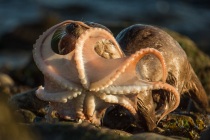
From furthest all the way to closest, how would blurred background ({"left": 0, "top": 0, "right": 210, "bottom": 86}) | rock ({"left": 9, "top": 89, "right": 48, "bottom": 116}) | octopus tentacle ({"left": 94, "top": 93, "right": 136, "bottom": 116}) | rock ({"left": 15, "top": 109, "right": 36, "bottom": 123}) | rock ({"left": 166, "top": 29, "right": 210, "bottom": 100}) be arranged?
blurred background ({"left": 0, "top": 0, "right": 210, "bottom": 86}) < rock ({"left": 166, "top": 29, "right": 210, "bottom": 100}) < rock ({"left": 9, "top": 89, "right": 48, "bottom": 116}) < rock ({"left": 15, "top": 109, "right": 36, "bottom": 123}) < octopus tentacle ({"left": 94, "top": 93, "right": 136, "bottom": 116})

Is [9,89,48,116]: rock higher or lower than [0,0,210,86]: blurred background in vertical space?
higher

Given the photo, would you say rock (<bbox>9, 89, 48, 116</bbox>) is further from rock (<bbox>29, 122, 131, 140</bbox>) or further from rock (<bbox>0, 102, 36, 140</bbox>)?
rock (<bbox>0, 102, 36, 140</bbox>)

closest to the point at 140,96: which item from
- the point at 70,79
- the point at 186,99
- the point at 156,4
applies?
the point at 70,79

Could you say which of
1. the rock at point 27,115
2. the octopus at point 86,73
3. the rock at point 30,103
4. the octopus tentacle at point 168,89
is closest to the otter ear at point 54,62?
the octopus at point 86,73

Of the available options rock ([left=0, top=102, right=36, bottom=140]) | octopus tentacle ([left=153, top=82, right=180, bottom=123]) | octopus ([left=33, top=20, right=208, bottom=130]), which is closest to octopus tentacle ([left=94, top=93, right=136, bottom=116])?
octopus ([left=33, top=20, right=208, bottom=130])

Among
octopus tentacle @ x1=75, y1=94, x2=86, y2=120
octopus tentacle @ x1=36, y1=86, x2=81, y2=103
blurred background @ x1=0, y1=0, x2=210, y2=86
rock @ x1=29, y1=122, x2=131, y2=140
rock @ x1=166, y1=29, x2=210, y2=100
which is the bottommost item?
blurred background @ x1=0, y1=0, x2=210, y2=86

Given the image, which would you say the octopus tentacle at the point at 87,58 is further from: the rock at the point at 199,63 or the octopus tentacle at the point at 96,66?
the rock at the point at 199,63

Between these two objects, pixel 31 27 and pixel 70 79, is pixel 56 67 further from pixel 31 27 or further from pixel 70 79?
pixel 31 27
